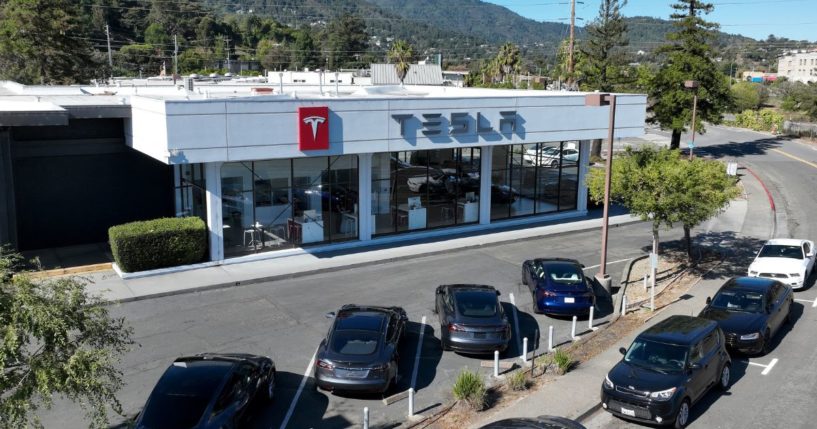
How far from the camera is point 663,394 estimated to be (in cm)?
1314

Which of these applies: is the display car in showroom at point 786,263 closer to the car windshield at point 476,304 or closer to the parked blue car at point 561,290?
the parked blue car at point 561,290

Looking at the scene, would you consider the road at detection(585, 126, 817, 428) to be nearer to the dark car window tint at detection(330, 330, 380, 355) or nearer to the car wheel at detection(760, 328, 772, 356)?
the car wheel at detection(760, 328, 772, 356)

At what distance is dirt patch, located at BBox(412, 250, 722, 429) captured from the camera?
1365cm

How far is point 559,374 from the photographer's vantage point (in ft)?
51.4

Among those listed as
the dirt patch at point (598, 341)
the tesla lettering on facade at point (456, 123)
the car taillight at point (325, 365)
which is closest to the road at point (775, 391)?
the dirt patch at point (598, 341)

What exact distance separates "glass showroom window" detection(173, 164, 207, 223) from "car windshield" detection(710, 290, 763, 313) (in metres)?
16.7

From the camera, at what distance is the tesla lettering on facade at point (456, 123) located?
85.9 feet

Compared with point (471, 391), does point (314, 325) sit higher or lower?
lower

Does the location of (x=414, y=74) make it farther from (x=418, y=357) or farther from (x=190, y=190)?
(x=418, y=357)

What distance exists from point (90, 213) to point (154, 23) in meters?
142

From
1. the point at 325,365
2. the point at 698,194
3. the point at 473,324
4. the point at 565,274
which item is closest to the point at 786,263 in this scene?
the point at 698,194

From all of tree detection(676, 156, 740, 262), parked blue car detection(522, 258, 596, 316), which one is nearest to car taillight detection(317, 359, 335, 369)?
parked blue car detection(522, 258, 596, 316)

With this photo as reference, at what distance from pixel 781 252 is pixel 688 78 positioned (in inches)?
1096

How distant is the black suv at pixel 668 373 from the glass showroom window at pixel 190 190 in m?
15.9
